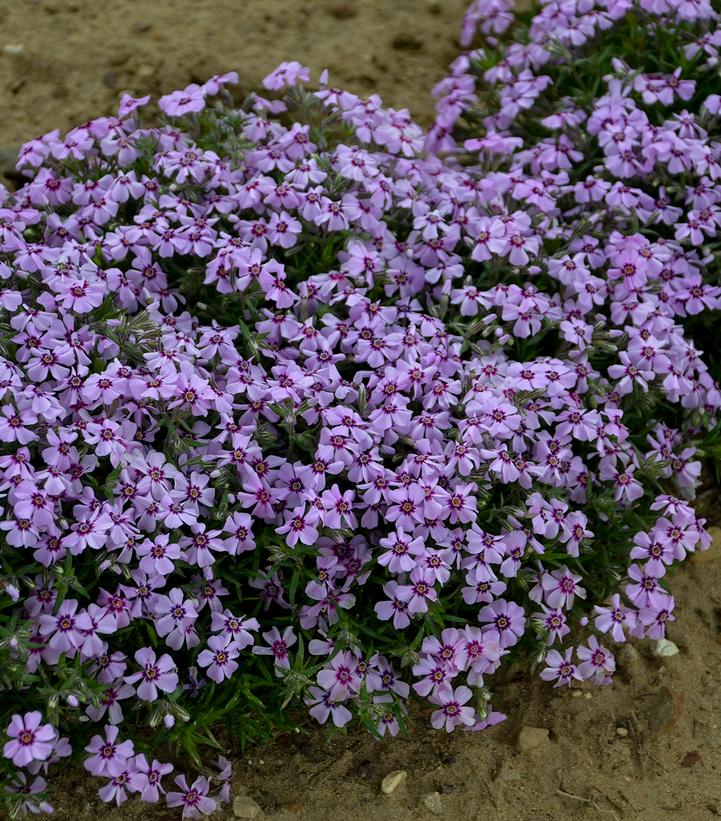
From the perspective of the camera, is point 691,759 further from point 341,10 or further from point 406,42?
point 341,10

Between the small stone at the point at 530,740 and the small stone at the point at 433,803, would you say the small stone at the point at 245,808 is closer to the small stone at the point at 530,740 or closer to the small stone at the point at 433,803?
the small stone at the point at 433,803

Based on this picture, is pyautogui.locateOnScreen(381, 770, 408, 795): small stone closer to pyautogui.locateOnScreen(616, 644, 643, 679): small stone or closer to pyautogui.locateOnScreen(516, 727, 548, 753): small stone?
pyautogui.locateOnScreen(516, 727, 548, 753): small stone

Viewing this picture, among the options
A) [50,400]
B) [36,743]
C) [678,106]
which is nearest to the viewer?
[36,743]

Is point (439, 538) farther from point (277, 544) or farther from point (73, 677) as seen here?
point (73, 677)

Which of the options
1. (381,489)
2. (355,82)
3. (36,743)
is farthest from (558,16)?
(36,743)

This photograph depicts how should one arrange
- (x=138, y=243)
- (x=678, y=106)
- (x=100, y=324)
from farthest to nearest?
(x=678, y=106) → (x=138, y=243) → (x=100, y=324)

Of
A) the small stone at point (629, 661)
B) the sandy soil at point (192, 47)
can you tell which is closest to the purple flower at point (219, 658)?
the small stone at point (629, 661)
